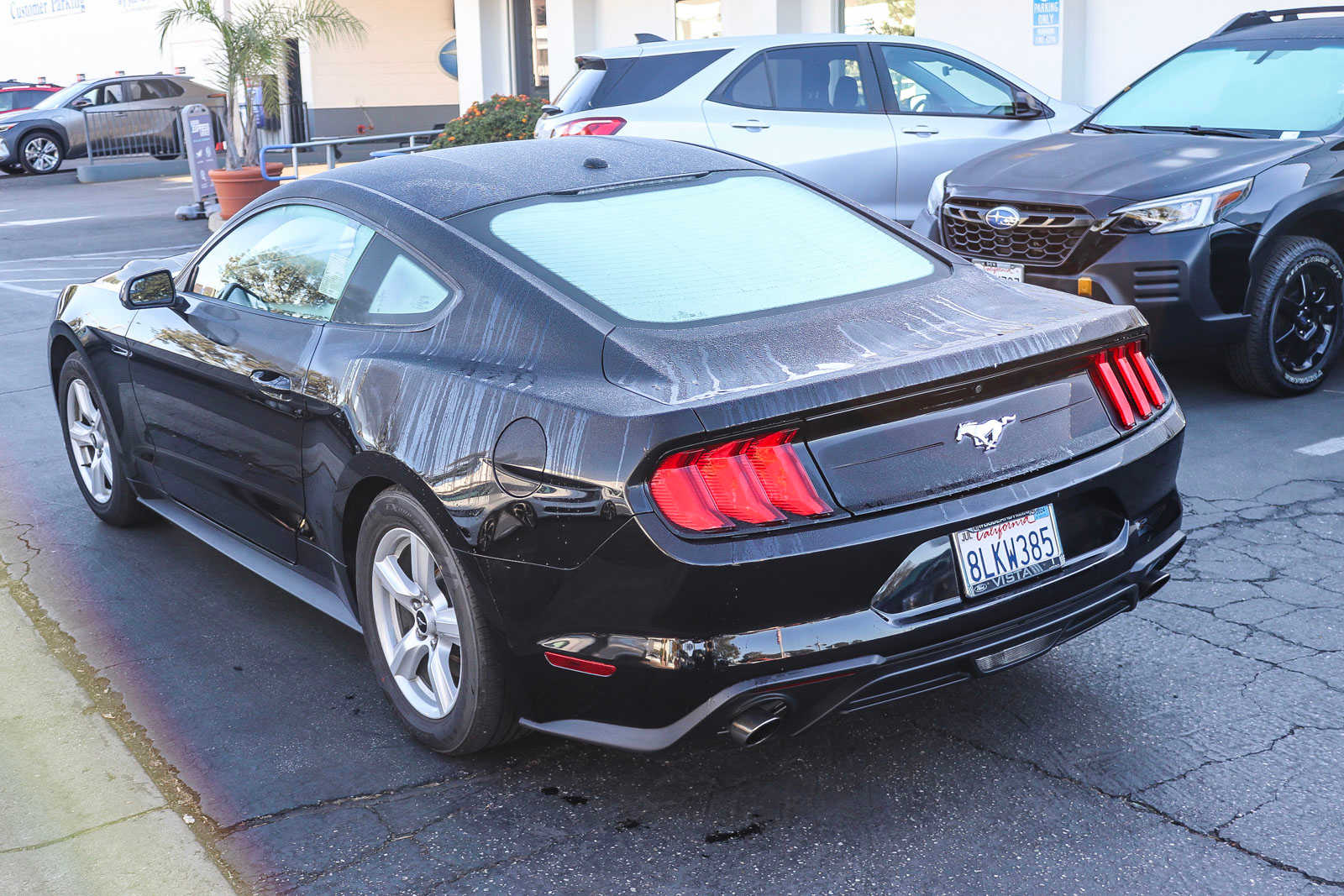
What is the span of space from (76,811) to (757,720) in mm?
1697

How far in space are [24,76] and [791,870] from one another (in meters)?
46.5

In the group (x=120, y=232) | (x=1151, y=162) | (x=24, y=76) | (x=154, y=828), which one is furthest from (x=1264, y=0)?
(x=24, y=76)

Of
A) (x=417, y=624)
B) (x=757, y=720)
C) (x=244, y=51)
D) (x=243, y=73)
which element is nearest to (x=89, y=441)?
(x=417, y=624)

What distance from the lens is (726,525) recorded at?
114 inches

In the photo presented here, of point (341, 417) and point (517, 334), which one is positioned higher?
point (517, 334)

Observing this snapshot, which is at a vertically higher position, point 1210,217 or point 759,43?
point 759,43

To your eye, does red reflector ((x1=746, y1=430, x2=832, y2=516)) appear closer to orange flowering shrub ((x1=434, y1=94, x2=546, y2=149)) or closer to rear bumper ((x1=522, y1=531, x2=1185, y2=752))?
rear bumper ((x1=522, y1=531, x2=1185, y2=752))

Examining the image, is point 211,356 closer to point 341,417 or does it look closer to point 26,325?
point 341,417

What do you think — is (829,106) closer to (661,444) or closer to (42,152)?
(661,444)

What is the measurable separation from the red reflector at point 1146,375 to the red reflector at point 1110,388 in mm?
141

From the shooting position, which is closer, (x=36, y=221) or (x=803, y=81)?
(x=803, y=81)

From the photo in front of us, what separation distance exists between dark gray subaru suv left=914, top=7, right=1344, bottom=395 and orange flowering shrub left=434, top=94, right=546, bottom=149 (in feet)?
26.2

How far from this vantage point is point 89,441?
5.58 m

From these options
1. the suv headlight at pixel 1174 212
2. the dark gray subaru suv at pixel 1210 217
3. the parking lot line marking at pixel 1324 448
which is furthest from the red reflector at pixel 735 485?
the suv headlight at pixel 1174 212
